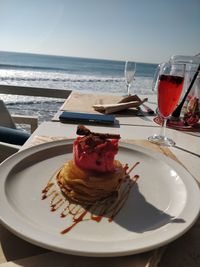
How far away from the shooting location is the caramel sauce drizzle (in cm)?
47

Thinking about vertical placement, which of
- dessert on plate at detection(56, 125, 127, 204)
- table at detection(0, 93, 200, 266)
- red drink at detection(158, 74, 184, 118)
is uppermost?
red drink at detection(158, 74, 184, 118)

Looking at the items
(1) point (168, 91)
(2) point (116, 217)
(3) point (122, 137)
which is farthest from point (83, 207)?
(1) point (168, 91)

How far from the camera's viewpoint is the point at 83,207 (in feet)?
1.63

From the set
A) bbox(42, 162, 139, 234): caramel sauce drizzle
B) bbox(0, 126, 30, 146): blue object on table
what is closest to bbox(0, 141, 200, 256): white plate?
bbox(42, 162, 139, 234): caramel sauce drizzle

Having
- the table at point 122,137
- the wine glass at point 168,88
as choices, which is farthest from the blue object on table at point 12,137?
the wine glass at point 168,88

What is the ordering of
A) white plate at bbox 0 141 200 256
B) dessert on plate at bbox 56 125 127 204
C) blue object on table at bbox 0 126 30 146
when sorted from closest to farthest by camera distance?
white plate at bbox 0 141 200 256 → dessert on plate at bbox 56 125 127 204 → blue object on table at bbox 0 126 30 146

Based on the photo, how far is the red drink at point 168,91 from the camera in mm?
1001

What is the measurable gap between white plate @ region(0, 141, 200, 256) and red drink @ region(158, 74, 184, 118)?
366mm

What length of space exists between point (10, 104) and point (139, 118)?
657cm

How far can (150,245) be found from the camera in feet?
1.24

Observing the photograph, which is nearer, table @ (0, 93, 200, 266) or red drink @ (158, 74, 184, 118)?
table @ (0, 93, 200, 266)

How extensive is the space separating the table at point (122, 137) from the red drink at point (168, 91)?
0.44 ft

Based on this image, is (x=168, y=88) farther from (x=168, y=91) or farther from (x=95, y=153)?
(x=95, y=153)

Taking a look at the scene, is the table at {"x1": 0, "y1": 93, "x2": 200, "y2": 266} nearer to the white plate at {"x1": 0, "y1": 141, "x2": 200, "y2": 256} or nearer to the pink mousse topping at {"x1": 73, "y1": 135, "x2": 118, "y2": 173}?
the white plate at {"x1": 0, "y1": 141, "x2": 200, "y2": 256}
